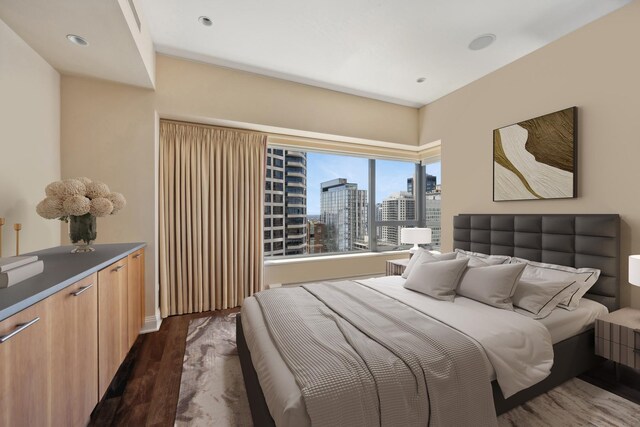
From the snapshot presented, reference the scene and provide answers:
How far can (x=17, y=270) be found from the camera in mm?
1127

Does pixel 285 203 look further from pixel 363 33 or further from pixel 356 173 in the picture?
pixel 363 33

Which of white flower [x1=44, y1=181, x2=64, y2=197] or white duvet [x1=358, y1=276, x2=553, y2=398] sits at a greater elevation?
white flower [x1=44, y1=181, x2=64, y2=197]

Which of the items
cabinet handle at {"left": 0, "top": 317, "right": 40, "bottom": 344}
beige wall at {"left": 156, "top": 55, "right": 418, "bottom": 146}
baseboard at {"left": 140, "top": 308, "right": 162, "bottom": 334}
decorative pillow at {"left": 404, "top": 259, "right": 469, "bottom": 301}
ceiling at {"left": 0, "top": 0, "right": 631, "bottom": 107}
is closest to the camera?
cabinet handle at {"left": 0, "top": 317, "right": 40, "bottom": 344}

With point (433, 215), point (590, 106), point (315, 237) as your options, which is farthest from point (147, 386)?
point (433, 215)

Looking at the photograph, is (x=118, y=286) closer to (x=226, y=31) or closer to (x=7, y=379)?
(x=7, y=379)

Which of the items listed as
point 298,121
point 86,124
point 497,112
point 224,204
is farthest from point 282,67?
point 497,112

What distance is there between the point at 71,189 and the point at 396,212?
13.8 ft

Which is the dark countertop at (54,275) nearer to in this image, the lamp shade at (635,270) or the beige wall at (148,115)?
the beige wall at (148,115)

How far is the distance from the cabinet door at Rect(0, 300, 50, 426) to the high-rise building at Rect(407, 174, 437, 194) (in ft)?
15.3

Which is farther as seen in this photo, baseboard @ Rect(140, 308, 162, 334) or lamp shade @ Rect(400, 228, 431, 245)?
lamp shade @ Rect(400, 228, 431, 245)

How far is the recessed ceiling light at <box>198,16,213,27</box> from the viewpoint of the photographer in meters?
2.31

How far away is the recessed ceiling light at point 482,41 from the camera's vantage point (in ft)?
8.20

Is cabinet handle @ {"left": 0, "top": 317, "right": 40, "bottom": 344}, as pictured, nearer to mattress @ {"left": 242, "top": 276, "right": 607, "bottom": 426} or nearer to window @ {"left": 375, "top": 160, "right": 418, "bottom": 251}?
mattress @ {"left": 242, "top": 276, "right": 607, "bottom": 426}

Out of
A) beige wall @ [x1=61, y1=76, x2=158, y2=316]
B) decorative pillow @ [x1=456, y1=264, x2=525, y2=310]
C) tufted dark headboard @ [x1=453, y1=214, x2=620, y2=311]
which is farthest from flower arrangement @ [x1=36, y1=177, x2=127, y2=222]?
tufted dark headboard @ [x1=453, y1=214, x2=620, y2=311]
